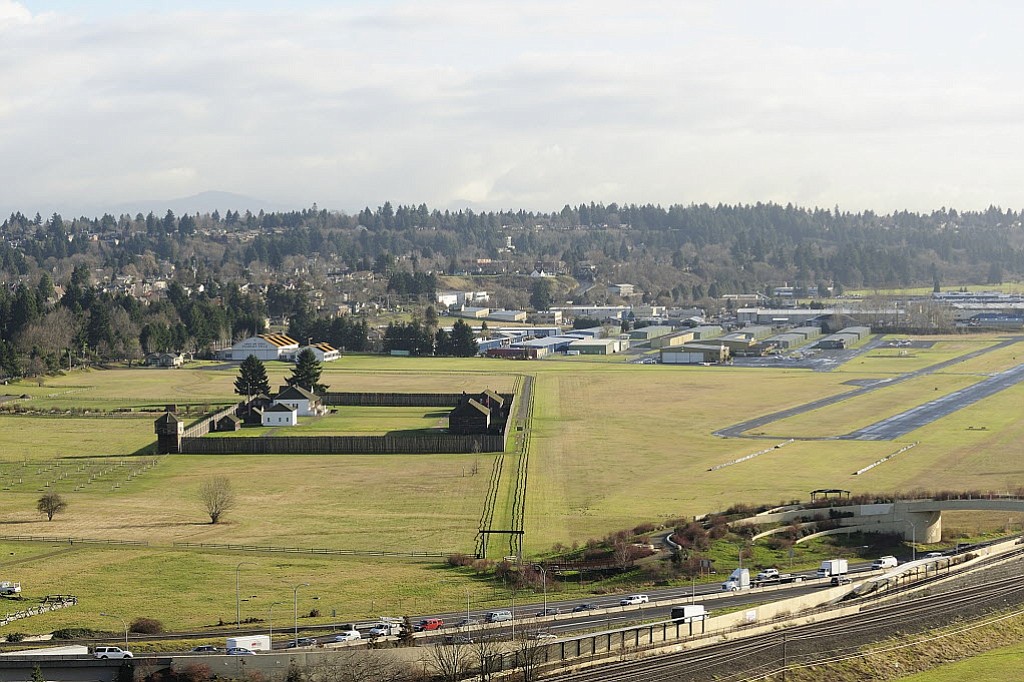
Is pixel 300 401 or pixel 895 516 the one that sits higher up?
pixel 300 401

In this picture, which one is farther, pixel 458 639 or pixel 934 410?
pixel 934 410

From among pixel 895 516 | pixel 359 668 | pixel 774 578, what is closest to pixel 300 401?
pixel 895 516

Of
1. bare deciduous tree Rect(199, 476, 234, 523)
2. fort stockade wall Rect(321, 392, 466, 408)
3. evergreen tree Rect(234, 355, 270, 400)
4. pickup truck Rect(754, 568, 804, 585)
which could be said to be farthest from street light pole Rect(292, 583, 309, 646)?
fort stockade wall Rect(321, 392, 466, 408)

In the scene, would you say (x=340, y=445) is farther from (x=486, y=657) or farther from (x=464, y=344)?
(x=464, y=344)

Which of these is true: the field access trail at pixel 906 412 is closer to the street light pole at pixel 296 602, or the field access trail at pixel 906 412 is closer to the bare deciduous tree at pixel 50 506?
the bare deciduous tree at pixel 50 506

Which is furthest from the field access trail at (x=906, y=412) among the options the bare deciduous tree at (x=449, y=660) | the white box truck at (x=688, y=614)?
the bare deciduous tree at (x=449, y=660)

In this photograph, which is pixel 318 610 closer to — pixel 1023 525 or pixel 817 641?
pixel 817 641
